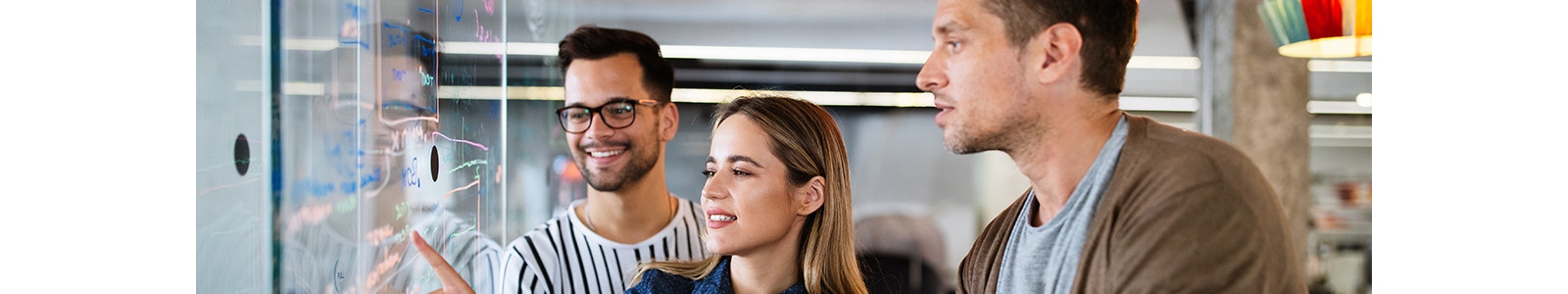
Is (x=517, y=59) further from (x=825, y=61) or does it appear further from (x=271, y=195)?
(x=271, y=195)

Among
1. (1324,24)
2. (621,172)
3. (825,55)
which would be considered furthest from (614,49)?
(825,55)

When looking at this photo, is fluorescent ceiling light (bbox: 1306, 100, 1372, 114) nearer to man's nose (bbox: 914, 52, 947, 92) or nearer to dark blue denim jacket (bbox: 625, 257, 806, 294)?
dark blue denim jacket (bbox: 625, 257, 806, 294)

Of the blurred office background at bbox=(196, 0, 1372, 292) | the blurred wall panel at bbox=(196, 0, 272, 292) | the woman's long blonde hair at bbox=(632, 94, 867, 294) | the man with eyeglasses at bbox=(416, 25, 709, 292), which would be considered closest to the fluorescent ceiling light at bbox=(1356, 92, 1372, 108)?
the blurred office background at bbox=(196, 0, 1372, 292)

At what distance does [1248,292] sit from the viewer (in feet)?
3.74

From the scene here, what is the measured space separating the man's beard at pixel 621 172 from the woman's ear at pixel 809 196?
762 millimetres

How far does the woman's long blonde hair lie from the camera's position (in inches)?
72.8

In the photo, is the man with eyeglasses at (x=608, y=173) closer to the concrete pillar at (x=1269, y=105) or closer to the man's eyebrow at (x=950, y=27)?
the man's eyebrow at (x=950, y=27)

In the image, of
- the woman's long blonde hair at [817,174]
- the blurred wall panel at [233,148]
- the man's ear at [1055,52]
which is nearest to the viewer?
the blurred wall panel at [233,148]

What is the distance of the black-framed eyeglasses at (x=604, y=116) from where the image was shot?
243cm

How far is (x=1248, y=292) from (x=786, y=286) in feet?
3.05

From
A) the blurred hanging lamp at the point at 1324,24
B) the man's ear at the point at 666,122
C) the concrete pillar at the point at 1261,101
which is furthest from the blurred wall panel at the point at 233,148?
the concrete pillar at the point at 1261,101

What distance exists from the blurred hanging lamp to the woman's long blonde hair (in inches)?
62.2

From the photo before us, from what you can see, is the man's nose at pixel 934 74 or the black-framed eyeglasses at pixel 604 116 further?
the black-framed eyeglasses at pixel 604 116

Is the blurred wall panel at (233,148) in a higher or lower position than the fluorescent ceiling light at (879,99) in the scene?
lower
